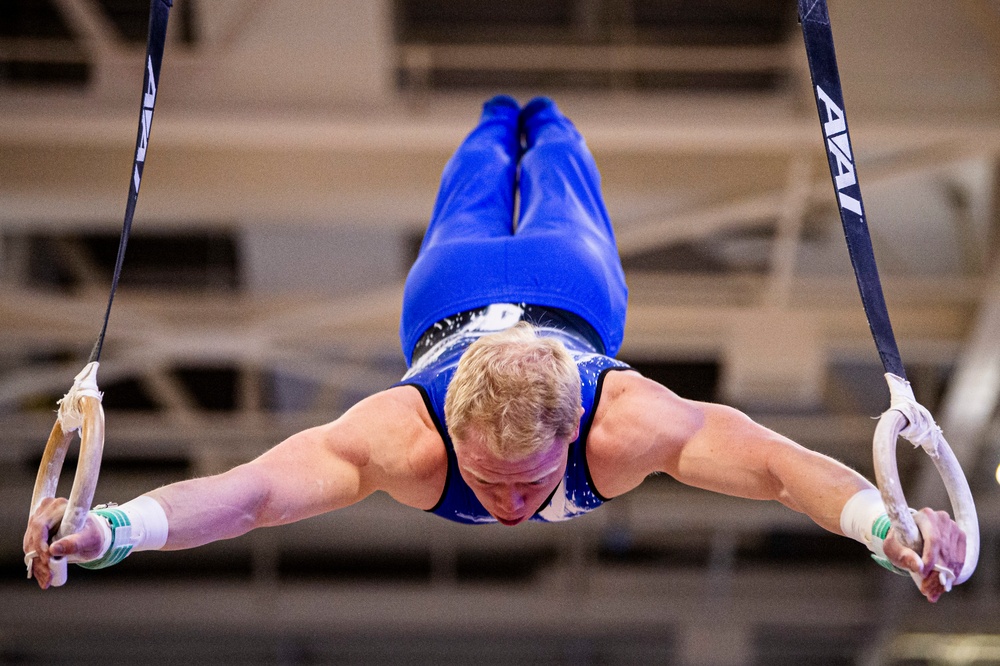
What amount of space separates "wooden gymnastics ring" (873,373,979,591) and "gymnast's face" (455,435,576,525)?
0.74 metres

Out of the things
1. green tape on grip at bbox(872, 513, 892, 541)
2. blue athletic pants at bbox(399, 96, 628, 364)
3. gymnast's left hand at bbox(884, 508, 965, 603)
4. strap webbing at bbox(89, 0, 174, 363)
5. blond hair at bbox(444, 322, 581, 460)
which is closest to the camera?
gymnast's left hand at bbox(884, 508, 965, 603)

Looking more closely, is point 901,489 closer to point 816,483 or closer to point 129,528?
point 816,483

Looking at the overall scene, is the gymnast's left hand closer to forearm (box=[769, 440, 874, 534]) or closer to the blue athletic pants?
forearm (box=[769, 440, 874, 534])

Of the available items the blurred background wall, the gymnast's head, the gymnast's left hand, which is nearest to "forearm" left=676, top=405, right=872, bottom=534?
the gymnast's left hand

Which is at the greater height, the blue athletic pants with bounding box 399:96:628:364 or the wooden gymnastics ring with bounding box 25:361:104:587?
the blue athletic pants with bounding box 399:96:628:364

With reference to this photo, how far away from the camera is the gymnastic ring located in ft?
6.51

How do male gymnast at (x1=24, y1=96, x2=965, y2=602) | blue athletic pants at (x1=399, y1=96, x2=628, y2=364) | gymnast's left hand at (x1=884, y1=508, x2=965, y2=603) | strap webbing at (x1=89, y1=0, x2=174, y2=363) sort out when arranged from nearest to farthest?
1. gymnast's left hand at (x1=884, y1=508, x2=965, y2=603)
2. male gymnast at (x1=24, y1=96, x2=965, y2=602)
3. strap webbing at (x1=89, y1=0, x2=174, y2=363)
4. blue athletic pants at (x1=399, y1=96, x2=628, y2=364)

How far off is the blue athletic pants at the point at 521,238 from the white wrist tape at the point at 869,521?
1186 millimetres

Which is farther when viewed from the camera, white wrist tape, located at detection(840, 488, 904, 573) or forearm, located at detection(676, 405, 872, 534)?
forearm, located at detection(676, 405, 872, 534)

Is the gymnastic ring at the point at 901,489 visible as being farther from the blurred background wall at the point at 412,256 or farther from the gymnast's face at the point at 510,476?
the blurred background wall at the point at 412,256

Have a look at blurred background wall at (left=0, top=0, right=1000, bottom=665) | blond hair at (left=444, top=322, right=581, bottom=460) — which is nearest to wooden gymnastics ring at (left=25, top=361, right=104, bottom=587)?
blond hair at (left=444, top=322, right=581, bottom=460)

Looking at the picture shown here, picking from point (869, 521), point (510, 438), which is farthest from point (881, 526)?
point (510, 438)

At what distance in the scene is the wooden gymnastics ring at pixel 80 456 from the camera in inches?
79.6

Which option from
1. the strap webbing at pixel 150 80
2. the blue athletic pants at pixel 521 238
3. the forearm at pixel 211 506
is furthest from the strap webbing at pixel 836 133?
the strap webbing at pixel 150 80
